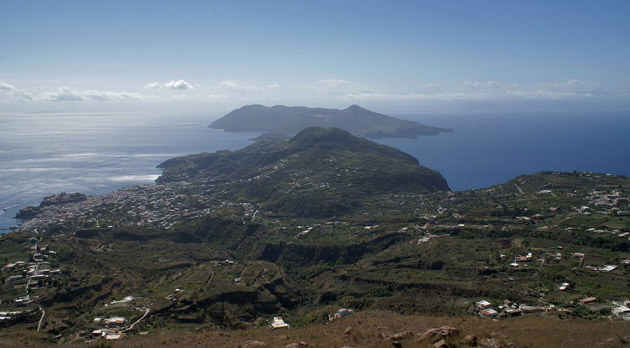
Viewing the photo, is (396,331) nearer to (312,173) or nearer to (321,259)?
(321,259)

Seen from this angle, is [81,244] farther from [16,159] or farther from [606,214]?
[16,159]

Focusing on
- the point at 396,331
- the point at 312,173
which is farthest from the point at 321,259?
the point at 312,173

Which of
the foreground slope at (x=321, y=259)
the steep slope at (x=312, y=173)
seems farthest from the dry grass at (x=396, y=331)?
the steep slope at (x=312, y=173)

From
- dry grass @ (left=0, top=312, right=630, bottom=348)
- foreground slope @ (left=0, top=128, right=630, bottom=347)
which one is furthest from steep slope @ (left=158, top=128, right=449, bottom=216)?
dry grass @ (left=0, top=312, right=630, bottom=348)

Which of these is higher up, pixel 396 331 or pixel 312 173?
pixel 396 331

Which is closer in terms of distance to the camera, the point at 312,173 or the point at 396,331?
the point at 396,331
